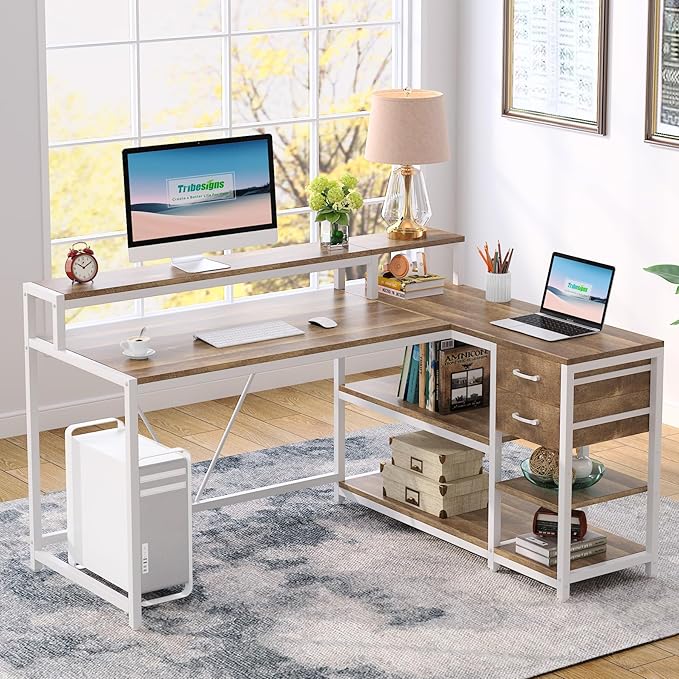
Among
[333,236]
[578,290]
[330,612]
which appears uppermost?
[333,236]

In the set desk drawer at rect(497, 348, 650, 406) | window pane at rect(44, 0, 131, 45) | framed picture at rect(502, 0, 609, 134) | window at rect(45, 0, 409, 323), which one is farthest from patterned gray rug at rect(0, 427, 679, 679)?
window pane at rect(44, 0, 131, 45)

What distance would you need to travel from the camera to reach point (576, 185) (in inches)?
239

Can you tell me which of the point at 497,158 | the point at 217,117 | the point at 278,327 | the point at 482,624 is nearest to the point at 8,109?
the point at 278,327

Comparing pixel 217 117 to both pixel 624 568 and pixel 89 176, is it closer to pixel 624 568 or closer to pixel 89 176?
pixel 89 176

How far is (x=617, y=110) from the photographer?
5816mm

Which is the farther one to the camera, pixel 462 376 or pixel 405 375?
pixel 405 375

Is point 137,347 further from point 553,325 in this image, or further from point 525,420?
point 553,325

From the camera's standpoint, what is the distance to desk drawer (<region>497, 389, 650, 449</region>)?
4.15 meters

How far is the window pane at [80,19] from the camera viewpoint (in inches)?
343

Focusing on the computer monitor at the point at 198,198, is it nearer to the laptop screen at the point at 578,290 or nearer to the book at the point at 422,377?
the book at the point at 422,377

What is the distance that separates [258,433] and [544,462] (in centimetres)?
173

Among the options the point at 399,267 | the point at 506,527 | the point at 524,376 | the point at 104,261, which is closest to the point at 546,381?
the point at 524,376

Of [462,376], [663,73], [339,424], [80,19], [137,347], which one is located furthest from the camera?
[80,19]

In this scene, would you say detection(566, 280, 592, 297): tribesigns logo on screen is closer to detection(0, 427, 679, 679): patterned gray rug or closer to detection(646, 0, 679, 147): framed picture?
detection(0, 427, 679, 679): patterned gray rug
